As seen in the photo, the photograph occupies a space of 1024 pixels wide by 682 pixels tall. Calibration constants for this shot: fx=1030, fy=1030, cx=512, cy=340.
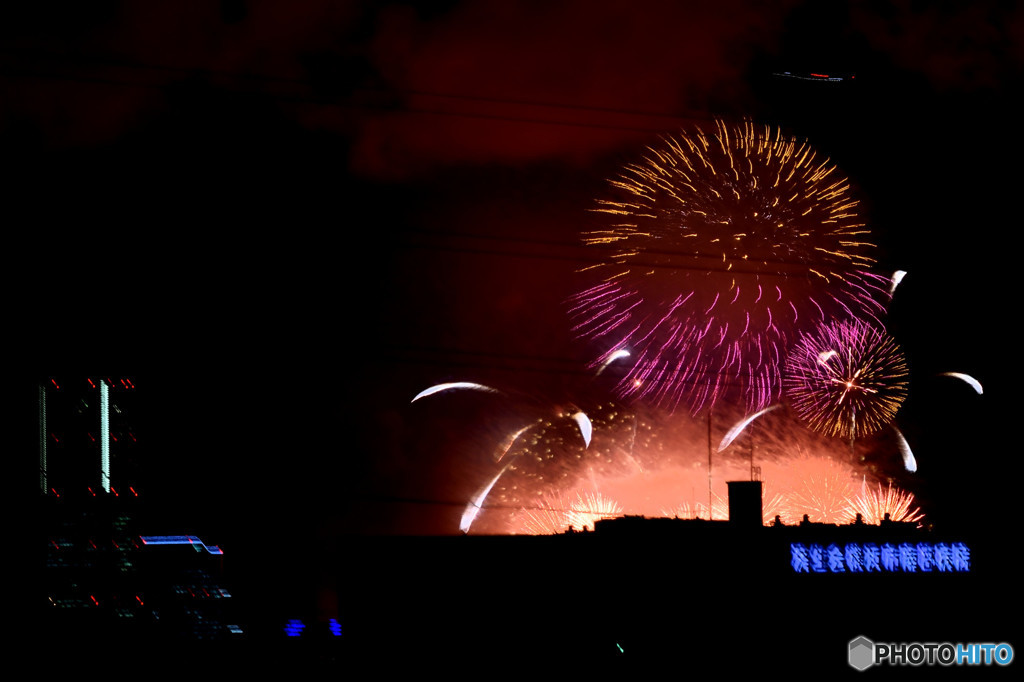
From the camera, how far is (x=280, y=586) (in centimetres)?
6000

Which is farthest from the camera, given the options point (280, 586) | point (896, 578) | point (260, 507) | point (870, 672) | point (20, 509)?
point (260, 507)

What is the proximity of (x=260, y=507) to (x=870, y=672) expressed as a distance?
42890 millimetres

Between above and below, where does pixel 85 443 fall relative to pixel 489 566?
above

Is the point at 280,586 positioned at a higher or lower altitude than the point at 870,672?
higher

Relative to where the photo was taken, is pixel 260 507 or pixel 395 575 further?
pixel 260 507

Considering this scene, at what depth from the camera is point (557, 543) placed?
1411 inches

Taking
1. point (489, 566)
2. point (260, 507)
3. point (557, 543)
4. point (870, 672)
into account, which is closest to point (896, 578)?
point (870, 672)

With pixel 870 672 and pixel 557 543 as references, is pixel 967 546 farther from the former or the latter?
pixel 557 543

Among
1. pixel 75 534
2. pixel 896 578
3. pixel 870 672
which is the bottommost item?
pixel 870 672

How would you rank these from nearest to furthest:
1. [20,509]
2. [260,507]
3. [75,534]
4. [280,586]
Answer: [20,509], [75,534], [280,586], [260,507]

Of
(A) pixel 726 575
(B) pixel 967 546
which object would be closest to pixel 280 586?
(A) pixel 726 575

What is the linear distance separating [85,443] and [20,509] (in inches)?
150

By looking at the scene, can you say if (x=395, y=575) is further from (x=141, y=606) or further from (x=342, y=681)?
(x=141, y=606)

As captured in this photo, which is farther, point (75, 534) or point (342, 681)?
point (75, 534)
